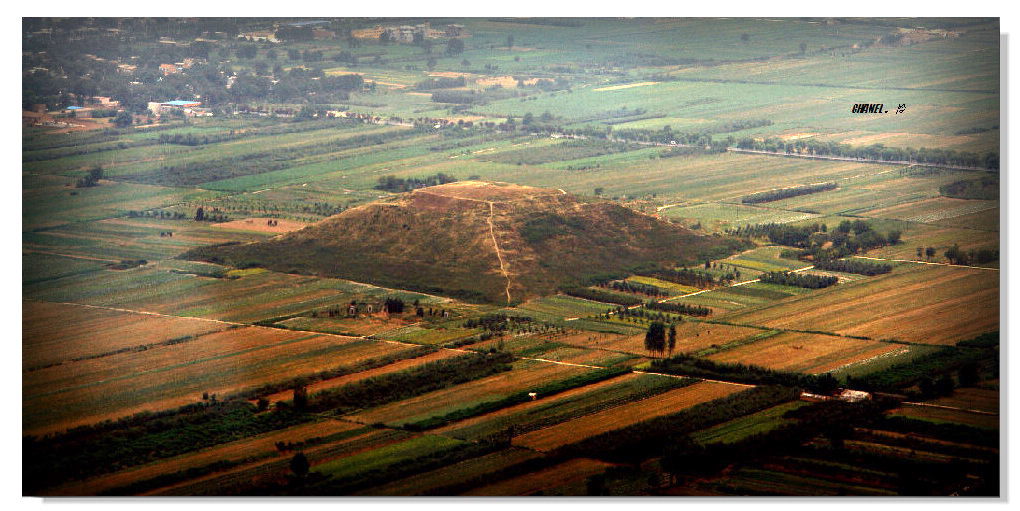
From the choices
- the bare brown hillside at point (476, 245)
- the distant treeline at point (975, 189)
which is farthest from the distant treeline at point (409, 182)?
the distant treeline at point (975, 189)

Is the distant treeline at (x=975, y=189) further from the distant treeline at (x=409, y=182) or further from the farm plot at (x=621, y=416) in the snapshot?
the distant treeline at (x=409, y=182)

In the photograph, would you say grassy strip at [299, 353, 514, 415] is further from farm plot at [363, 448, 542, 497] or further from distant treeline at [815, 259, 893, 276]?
distant treeline at [815, 259, 893, 276]

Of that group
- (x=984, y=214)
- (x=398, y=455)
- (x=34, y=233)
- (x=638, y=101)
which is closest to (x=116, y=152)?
(x=34, y=233)

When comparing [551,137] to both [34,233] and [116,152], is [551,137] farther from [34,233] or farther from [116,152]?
[34,233]

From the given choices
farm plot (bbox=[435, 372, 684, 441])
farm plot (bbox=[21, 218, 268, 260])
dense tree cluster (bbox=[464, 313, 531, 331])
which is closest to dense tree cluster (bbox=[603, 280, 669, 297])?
→ dense tree cluster (bbox=[464, 313, 531, 331])

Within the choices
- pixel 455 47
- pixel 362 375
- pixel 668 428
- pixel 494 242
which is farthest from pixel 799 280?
pixel 362 375

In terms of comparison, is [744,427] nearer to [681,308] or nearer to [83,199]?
[681,308]
